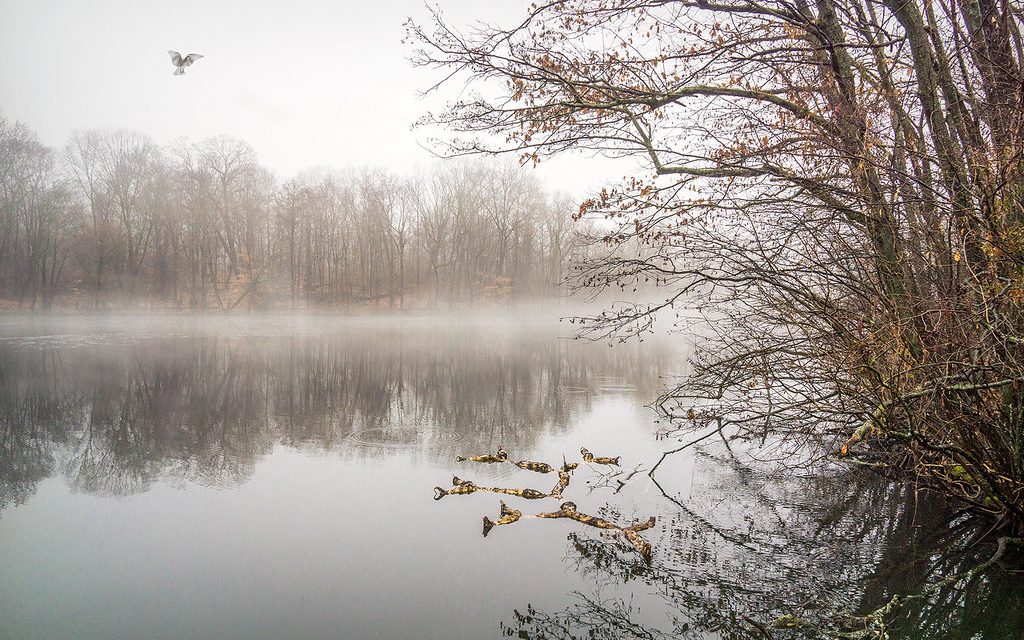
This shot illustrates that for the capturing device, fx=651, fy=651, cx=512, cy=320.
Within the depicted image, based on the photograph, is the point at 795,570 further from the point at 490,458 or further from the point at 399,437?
the point at 399,437

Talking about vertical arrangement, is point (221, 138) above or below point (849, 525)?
above

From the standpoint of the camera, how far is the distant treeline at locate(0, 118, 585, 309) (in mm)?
39062

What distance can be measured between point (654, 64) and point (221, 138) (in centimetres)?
4638

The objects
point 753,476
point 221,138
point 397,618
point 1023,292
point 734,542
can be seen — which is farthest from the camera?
point 221,138

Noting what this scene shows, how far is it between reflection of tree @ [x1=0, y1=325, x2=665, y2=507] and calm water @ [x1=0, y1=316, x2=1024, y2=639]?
7cm

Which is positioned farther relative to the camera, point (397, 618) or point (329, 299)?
point (329, 299)

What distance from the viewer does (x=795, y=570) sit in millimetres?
4184

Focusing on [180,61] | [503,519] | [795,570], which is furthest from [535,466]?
[180,61]

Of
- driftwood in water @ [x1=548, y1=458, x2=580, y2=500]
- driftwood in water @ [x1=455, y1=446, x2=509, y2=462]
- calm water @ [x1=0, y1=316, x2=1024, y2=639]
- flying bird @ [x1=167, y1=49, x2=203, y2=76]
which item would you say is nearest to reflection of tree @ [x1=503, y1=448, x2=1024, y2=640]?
calm water @ [x1=0, y1=316, x2=1024, y2=639]

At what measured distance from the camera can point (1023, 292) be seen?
3438 mm

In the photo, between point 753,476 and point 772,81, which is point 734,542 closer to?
point 753,476

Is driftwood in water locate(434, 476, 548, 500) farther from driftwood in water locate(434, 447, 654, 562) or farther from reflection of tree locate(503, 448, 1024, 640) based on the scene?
reflection of tree locate(503, 448, 1024, 640)

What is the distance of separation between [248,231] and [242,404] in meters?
37.3

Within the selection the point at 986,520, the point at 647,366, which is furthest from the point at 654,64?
the point at 647,366
